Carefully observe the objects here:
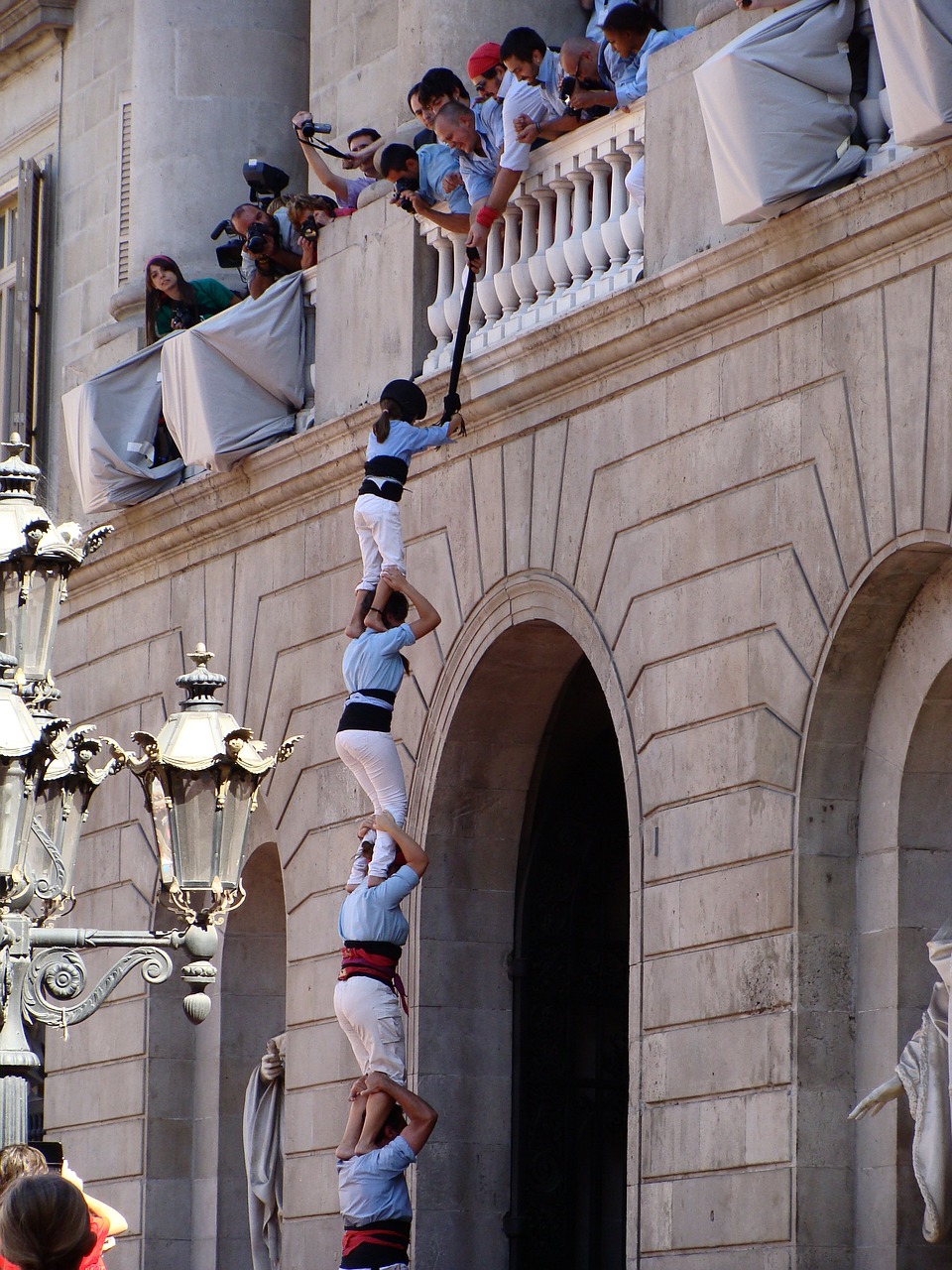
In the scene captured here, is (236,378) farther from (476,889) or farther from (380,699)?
(380,699)

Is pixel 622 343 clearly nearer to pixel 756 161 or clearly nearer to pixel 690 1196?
pixel 756 161

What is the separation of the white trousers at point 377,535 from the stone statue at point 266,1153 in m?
3.85

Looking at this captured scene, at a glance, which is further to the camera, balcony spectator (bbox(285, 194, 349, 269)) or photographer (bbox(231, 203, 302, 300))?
photographer (bbox(231, 203, 302, 300))

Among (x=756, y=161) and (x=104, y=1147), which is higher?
(x=756, y=161)

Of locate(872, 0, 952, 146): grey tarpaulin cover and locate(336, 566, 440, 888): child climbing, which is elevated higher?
locate(872, 0, 952, 146): grey tarpaulin cover

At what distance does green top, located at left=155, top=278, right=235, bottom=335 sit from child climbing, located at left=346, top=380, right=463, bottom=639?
5293 millimetres

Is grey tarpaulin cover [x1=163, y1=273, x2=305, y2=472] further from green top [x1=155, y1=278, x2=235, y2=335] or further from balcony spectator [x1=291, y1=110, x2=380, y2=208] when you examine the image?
green top [x1=155, y1=278, x2=235, y2=335]

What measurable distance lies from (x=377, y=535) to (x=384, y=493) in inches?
8.3

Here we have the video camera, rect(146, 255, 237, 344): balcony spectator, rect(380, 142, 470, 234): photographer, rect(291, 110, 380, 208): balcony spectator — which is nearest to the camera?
rect(380, 142, 470, 234): photographer

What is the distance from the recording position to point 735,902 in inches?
500

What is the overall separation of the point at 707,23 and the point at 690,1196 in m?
5.61

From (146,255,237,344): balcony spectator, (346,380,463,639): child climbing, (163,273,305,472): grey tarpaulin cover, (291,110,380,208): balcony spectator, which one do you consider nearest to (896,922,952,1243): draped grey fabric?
(346,380,463,639): child climbing

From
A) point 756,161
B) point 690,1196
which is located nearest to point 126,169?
point 756,161

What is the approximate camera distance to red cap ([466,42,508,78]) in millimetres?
15180
